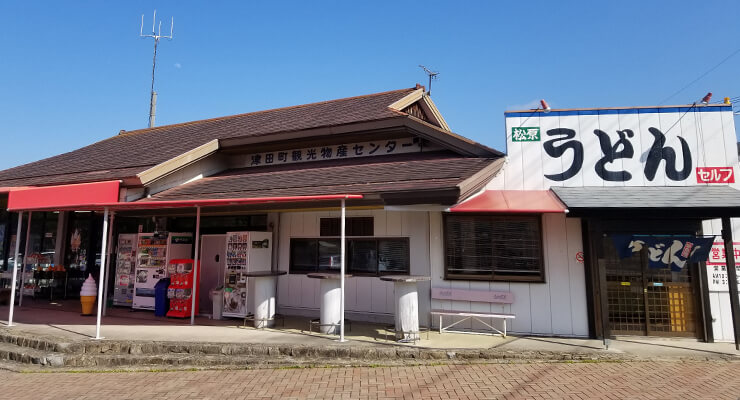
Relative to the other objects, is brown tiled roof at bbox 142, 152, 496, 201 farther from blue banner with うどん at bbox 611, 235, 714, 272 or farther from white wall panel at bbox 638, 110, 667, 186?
white wall panel at bbox 638, 110, 667, 186

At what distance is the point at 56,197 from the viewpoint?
330 inches

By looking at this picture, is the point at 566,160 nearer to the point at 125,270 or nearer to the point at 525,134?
the point at 525,134

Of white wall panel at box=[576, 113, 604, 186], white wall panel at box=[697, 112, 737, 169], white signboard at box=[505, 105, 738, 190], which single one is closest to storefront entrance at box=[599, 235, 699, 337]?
white wall panel at box=[576, 113, 604, 186]

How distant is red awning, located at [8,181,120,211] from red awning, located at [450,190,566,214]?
298 inches

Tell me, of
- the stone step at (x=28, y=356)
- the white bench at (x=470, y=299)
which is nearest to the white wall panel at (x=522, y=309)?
the white bench at (x=470, y=299)

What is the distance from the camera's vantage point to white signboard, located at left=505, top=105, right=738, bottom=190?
8375 millimetres

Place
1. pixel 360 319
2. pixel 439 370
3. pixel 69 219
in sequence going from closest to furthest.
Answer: pixel 439 370 → pixel 360 319 → pixel 69 219

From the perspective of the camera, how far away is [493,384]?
563cm

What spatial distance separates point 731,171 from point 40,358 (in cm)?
1334

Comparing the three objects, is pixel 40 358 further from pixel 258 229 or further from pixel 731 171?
pixel 731 171

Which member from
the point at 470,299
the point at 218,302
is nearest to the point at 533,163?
the point at 470,299

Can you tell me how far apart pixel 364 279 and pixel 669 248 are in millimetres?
6072

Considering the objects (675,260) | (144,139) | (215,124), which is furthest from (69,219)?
(675,260)

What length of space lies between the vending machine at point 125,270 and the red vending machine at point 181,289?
6.85 feet
